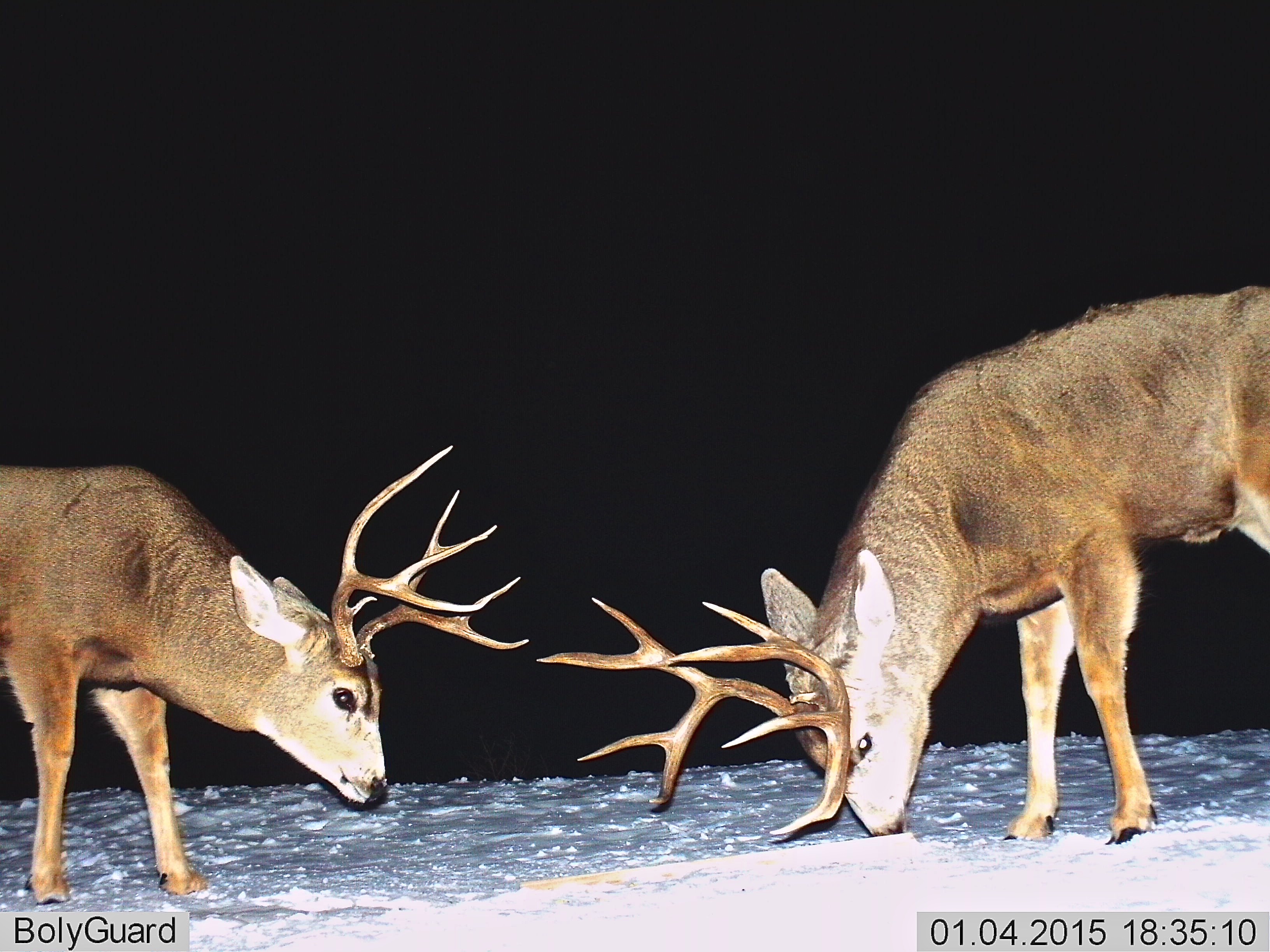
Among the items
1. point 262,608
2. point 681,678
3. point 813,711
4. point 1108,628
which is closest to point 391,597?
point 262,608

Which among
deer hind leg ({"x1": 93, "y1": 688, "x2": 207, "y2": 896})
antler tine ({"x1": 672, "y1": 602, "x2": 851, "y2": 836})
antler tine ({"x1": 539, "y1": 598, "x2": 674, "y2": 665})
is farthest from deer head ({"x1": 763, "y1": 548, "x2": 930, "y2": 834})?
deer hind leg ({"x1": 93, "y1": 688, "x2": 207, "y2": 896})

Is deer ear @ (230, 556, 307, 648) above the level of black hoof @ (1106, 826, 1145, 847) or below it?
above

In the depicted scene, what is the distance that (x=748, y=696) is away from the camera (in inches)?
207

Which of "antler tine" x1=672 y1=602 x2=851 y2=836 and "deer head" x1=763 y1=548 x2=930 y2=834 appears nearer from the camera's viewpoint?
"antler tine" x1=672 y1=602 x2=851 y2=836

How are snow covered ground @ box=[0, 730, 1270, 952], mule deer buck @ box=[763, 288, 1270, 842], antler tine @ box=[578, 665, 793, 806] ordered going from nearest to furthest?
snow covered ground @ box=[0, 730, 1270, 952] < antler tine @ box=[578, 665, 793, 806] < mule deer buck @ box=[763, 288, 1270, 842]

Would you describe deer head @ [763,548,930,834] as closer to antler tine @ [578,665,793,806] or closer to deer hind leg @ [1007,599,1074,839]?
antler tine @ [578,665,793,806]

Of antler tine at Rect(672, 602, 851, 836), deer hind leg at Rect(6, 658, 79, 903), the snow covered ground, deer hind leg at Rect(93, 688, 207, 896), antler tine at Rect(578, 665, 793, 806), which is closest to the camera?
the snow covered ground

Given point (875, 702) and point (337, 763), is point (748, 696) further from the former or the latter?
point (337, 763)

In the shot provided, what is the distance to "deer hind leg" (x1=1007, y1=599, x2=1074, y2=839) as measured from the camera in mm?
5984

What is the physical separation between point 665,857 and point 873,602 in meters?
1.23

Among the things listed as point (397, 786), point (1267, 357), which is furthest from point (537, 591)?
point (1267, 357)

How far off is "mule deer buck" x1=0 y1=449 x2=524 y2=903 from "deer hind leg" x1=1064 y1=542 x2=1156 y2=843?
2.08 metres

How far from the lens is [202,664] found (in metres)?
5.84

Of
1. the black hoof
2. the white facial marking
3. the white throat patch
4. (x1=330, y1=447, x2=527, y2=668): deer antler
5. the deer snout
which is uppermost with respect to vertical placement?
(x1=330, y1=447, x2=527, y2=668): deer antler
